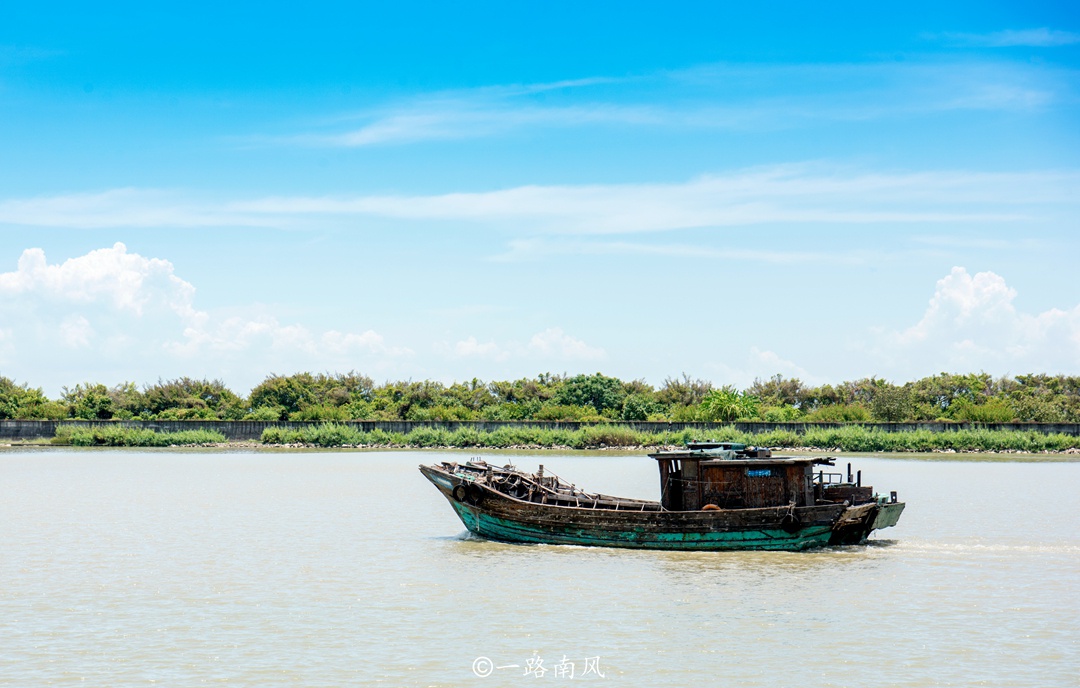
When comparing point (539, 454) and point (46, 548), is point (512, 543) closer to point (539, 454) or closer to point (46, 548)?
point (46, 548)

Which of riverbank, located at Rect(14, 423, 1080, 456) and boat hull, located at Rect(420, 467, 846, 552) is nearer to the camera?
boat hull, located at Rect(420, 467, 846, 552)

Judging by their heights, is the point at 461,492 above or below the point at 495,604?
above

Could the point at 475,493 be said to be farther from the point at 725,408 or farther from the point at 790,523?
the point at 725,408

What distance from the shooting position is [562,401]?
10119 cm

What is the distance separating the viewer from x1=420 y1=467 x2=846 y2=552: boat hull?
1008 inches

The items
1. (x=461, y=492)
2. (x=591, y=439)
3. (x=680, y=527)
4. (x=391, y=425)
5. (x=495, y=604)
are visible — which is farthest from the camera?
(x=391, y=425)

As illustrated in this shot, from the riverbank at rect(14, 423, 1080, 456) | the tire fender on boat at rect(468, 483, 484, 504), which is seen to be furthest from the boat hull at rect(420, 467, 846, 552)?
the riverbank at rect(14, 423, 1080, 456)

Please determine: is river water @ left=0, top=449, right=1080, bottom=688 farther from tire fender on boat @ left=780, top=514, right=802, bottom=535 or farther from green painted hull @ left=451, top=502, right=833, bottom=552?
tire fender on boat @ left=780, top=514, right=802, bottom=535

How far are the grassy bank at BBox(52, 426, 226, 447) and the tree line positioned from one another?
28.9ft

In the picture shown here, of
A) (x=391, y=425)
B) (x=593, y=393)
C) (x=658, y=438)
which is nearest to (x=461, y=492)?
(x=658, y=438)

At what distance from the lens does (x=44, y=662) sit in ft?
52.0

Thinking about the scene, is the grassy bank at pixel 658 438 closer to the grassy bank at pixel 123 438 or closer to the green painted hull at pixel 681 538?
the grassy bank at pixel 123 438

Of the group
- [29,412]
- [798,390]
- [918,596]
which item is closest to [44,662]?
[918,596]

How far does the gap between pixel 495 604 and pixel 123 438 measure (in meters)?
61.0
